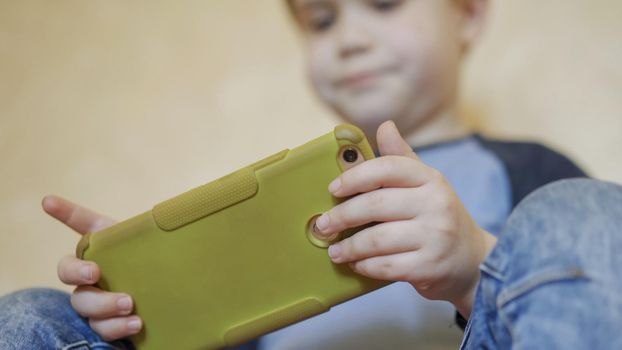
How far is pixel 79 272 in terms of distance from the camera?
46cm

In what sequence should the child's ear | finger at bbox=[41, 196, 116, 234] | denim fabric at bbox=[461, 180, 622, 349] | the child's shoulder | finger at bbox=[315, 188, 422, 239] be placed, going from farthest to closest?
the child's ear
the child's shoulder
finger at bbox=[41, 196, 116, 234]
finger at bbox=[315, 188, 422, 239]
denim fabric at bbox=[461, 180, 622, 349]

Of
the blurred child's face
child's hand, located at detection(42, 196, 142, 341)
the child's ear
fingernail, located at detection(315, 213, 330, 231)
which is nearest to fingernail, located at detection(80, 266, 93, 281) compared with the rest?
child's hand, located at detection(42, 196, 142, 341)

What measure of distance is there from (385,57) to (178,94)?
361 mm

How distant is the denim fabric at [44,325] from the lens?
0.43 meters

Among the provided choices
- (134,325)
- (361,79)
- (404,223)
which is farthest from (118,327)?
(361,79)

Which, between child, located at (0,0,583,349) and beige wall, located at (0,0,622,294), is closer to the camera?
child, located at (0,0,583,349)

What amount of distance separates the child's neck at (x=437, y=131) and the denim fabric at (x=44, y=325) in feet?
1.31

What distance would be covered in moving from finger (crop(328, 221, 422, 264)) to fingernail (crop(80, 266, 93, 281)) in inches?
7.2

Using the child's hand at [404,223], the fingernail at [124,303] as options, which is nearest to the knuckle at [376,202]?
the child's hand at [404,223]

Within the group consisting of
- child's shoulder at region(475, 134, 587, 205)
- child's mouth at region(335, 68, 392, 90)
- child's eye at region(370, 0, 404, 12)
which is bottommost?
child's shoulder at region(475, 134, 587, 205)

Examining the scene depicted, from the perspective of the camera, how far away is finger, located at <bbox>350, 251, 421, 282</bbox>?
39 cm

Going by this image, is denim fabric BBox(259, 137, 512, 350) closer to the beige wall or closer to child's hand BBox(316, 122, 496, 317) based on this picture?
child's hand BBox(316, 122, 496, 317)

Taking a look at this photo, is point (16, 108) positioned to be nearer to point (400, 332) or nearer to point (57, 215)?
point (57, 215)

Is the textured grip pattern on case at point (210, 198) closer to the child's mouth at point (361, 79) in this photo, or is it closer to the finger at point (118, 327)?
the finger at point (118, 327)
